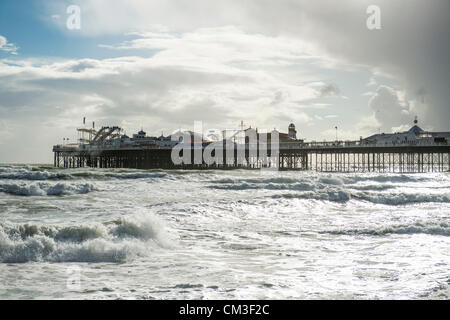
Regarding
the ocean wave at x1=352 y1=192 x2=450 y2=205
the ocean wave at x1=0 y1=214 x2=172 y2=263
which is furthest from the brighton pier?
the ocean wave at x1=0 y1=214 x2=172 y2=263

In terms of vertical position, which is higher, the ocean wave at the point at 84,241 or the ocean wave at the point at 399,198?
the ocean wave at the point at 84,241

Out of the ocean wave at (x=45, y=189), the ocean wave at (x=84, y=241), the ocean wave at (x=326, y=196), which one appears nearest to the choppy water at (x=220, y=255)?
the ocean wave at (x=84, y=241)

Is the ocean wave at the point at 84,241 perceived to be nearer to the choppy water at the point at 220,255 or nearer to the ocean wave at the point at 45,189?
the choppy water at the point at 220,255

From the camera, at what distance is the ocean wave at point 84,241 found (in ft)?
24.0

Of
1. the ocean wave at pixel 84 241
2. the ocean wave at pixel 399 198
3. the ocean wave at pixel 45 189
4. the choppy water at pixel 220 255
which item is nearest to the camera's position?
Result: the choppy water at pixel 220 255

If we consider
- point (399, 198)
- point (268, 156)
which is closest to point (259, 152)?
point (268, 156)

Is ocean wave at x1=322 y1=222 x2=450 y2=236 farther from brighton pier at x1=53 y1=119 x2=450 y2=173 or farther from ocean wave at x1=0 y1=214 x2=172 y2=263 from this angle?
brighton pier at x1=53 y1=119 x2=450 y2=173

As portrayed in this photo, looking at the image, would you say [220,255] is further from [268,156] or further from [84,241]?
[268,156]

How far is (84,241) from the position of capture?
804 cm

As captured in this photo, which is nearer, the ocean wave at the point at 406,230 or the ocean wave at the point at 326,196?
the ocean wave at the point at 406,230
